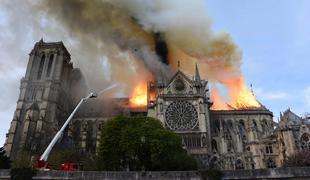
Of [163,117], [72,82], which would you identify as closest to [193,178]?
[163,117]

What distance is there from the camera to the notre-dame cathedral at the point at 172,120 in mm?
46500

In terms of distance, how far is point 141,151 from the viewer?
3189 centimetres

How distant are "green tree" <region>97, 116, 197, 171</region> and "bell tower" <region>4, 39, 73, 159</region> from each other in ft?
76.7

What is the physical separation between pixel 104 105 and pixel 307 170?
5303 centimetres

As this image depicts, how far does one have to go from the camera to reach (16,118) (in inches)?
2175

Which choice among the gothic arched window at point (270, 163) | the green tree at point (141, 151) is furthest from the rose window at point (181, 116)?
the green tree at point (141, 151)

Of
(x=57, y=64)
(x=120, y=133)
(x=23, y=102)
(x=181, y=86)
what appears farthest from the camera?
(x=57, y=64)

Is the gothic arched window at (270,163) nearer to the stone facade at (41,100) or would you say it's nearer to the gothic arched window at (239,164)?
the gothic arched window at (239,164)

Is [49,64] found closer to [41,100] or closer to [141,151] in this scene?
[41,100]

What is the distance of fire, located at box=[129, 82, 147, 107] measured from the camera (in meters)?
69.4

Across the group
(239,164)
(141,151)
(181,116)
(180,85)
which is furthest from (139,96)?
(141,151)

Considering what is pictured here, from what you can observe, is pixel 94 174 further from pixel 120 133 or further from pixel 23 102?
pixel 23 102

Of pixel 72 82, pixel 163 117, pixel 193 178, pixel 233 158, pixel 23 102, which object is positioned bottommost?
pixel 193 178

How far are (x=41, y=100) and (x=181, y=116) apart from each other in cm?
3210
